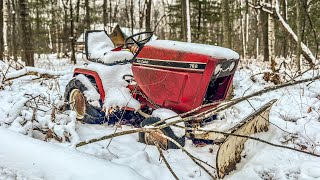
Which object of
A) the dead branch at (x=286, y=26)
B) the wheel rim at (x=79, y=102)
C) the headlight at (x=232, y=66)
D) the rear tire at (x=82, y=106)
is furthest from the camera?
the dead branch at (x=286, y=26)

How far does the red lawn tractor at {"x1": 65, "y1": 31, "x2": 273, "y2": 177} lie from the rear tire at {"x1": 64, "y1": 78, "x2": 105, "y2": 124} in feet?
0.04

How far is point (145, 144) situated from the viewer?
11.6ft

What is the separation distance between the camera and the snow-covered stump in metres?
1.82

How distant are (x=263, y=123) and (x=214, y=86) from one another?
2.21ft

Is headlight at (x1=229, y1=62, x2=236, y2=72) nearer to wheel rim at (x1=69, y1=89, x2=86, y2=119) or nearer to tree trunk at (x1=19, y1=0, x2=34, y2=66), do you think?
wheel rim at (x1=69, y1=89, x2=86, y2=119)

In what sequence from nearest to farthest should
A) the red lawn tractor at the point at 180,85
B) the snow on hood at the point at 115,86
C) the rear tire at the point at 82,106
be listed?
the red lawn tractor at the point at 180,85, the snow on hood at the point at 115,86, the rear tire at the point at 82,106

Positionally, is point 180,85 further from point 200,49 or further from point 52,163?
point 52,163

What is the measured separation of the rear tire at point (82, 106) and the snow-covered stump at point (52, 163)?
2046 mm

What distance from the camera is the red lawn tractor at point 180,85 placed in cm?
318

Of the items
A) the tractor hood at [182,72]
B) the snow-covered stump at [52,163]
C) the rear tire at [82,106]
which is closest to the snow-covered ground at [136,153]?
the snow-covered stump at [52,163]

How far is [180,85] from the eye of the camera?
3.37m

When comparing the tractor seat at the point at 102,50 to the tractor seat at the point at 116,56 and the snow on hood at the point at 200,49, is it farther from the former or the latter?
the snow on hood at the point at 200,49

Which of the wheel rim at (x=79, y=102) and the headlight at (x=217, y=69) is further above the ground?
the headlight at (x=217, y=69)

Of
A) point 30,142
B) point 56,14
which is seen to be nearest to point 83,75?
point 30,142
